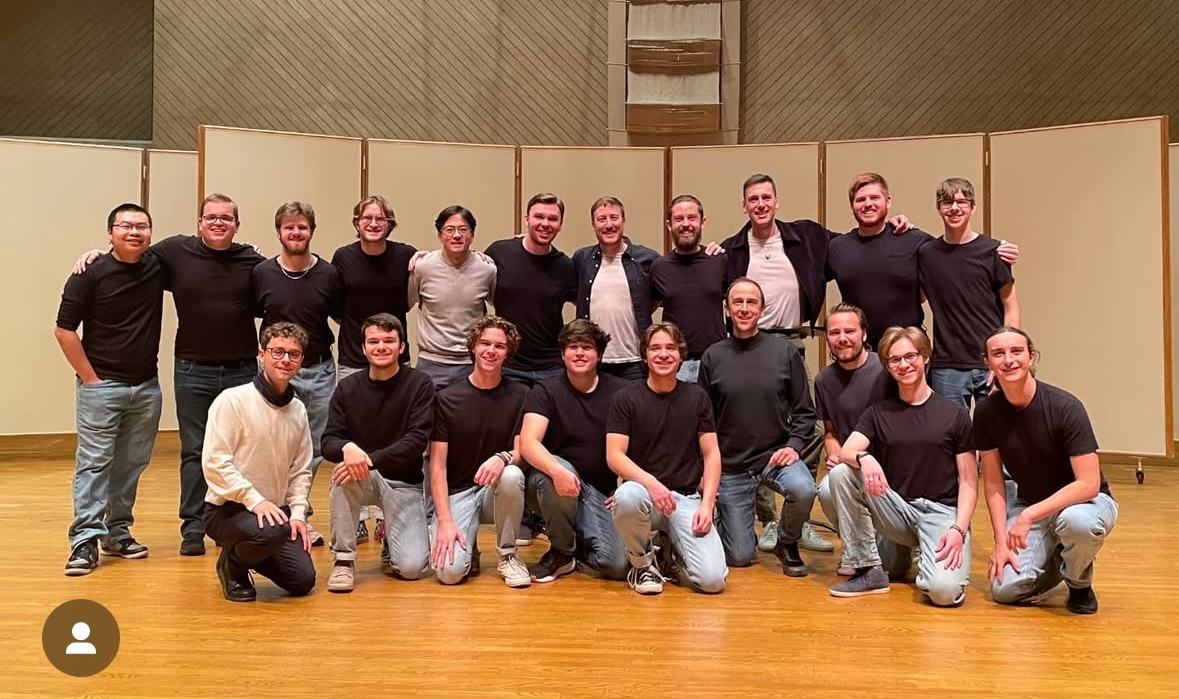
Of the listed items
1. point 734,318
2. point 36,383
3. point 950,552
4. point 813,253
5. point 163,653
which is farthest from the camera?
point 36,383

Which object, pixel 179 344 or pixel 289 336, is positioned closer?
pixel 289 336

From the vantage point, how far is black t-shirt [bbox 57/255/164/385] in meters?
3.54

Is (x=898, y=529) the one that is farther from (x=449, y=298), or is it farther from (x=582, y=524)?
(x=449, y=298)

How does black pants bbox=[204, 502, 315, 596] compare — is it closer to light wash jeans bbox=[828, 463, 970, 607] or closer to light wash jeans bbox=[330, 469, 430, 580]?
light wash jeans bbox=[330, 469, 430, 580]

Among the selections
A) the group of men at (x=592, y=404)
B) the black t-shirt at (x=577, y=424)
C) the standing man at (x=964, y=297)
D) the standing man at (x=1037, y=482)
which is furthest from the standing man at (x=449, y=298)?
the standing man at (x=1037, y=482)

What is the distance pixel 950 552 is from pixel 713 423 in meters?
0.91

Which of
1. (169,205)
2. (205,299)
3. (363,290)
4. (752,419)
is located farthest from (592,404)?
(169,205)

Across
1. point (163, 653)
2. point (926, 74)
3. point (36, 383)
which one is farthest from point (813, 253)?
point (36, 383)

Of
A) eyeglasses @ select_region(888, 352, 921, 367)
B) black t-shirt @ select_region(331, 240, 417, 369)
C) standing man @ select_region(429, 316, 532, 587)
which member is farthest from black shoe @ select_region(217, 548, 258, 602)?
eyeglasses @ select_region(888, 352, 921, 367)

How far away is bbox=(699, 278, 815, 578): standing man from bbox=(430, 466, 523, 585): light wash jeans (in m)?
0.83

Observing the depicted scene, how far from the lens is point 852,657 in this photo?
2541mm

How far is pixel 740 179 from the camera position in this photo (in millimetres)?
6195

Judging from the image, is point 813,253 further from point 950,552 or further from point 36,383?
point 36,383

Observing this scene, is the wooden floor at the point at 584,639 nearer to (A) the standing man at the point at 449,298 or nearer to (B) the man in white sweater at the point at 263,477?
(B) the man in white sweater at the point at 263,477
